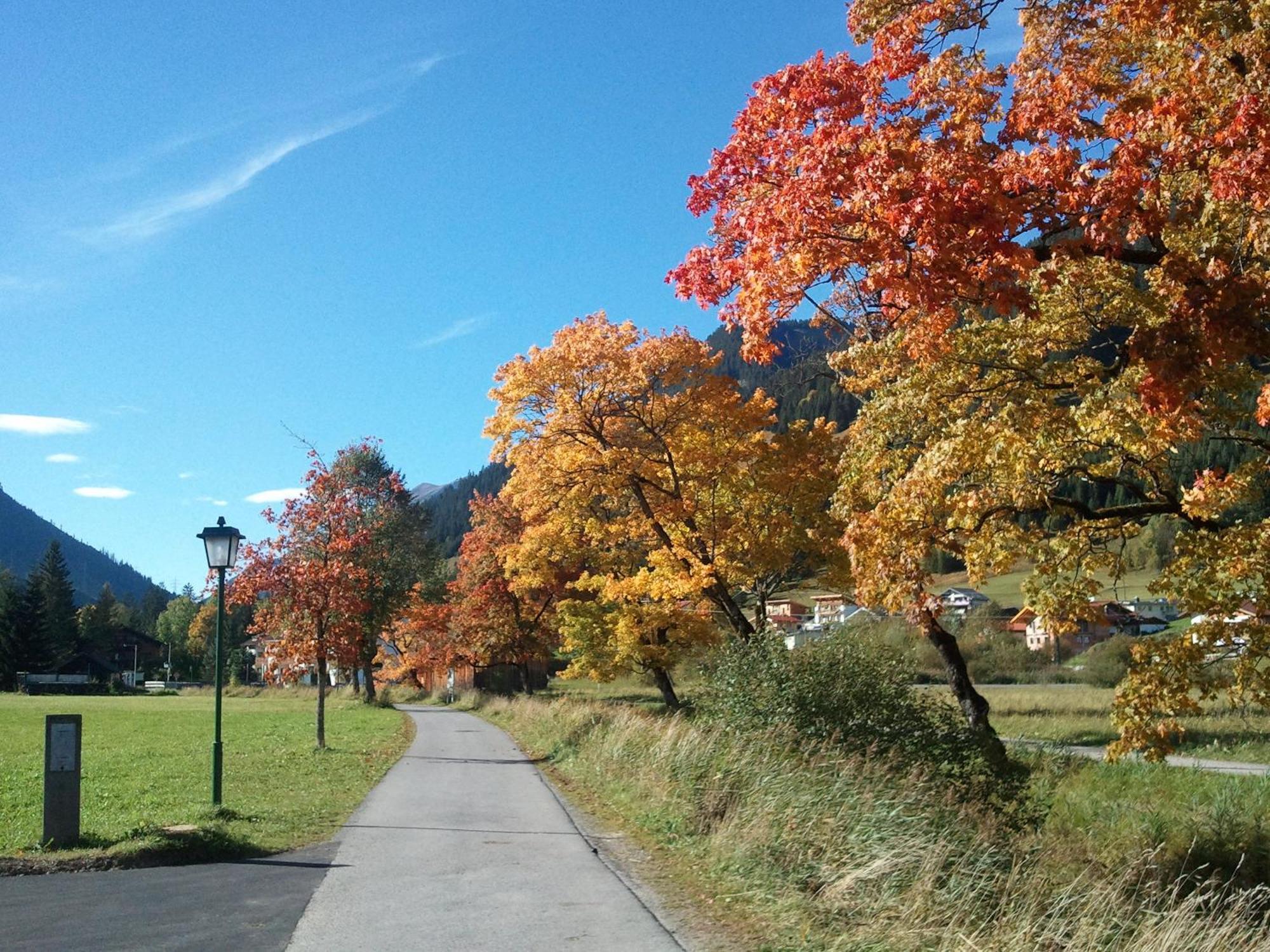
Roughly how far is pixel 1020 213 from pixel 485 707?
3949 centimetres

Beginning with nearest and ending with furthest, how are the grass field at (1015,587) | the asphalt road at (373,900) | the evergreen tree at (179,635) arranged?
the asphalt road at (373,900) → the grass field at (1015,587) → the evergreen tree at (179,635)

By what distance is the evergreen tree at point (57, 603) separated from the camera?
9481 cm

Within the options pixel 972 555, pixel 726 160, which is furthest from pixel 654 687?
pixel 726 160

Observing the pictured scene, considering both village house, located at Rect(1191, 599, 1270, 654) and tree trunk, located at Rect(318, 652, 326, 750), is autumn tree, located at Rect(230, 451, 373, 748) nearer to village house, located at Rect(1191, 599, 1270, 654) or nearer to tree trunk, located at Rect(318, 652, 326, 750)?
tree trunk, located at Rect(318, 652, 326, 750)

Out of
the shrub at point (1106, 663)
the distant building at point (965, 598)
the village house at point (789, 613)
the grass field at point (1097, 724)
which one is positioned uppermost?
the distant building at point (965, 598)

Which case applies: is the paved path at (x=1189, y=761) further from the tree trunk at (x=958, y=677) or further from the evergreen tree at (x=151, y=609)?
the evergreen tree at (x=151, y=609)

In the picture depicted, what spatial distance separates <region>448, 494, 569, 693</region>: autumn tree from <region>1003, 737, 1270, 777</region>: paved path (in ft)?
84.5

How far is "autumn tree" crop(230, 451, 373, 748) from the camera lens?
79.3 feet

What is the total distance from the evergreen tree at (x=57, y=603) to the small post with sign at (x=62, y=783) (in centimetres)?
9357

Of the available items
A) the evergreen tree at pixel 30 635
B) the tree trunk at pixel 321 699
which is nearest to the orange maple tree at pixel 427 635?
the tree trunk at pixel 321 699

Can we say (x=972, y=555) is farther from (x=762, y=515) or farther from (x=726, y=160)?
(x=762, y=515)

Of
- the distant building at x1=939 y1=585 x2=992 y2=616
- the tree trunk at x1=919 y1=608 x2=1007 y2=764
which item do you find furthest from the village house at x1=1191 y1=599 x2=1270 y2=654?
the distant building at x1=939 y1=585 x2=992 y2=616

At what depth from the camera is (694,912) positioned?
7645 mm

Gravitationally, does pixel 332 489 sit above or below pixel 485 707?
above
